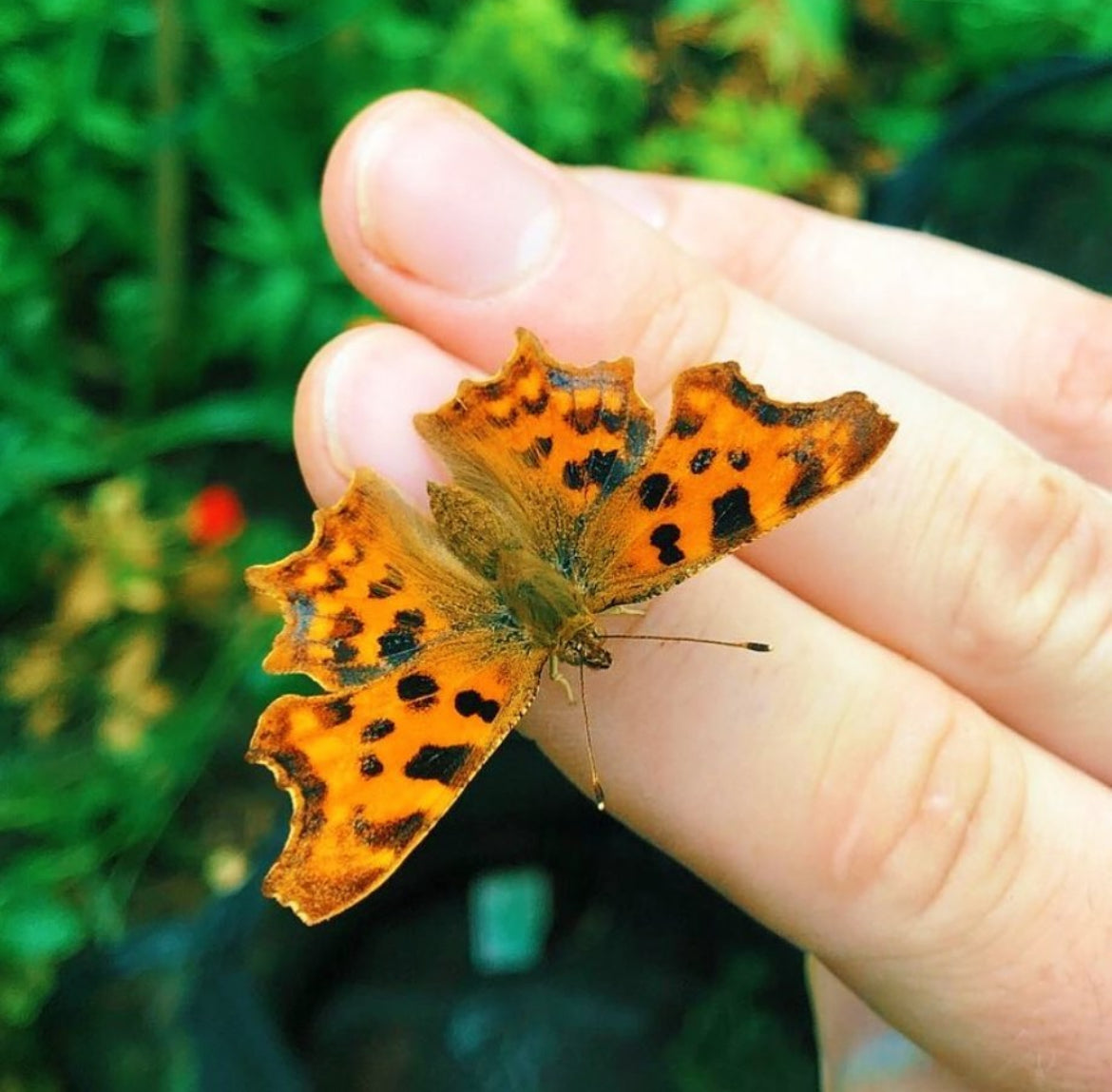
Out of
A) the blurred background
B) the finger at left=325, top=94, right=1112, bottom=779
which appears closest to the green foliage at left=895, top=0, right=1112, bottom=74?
the blurred background

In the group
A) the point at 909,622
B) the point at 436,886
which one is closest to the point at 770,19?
the point at 909,622

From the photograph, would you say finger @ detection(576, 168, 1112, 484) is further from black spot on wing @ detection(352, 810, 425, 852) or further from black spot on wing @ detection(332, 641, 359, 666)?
black spot on wing @ detection(352, 810, 425, 852)

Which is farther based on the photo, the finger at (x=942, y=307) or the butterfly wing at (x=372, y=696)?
the finger at (x=942, y=307)

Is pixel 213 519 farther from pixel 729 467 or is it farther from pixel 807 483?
pixel 807 483

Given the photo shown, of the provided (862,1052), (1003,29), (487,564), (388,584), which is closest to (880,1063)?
(862,1052)

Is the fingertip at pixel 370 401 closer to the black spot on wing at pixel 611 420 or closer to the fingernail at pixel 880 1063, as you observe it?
the black spot on wing at pixel 611 420

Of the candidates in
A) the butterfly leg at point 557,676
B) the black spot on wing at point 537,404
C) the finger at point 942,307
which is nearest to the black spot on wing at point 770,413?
the black spot on wing at point 537,404

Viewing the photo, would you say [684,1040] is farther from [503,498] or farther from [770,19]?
[770,19]

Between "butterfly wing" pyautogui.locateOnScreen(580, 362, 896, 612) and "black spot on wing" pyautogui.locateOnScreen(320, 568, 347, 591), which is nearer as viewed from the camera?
"butterfly wing" pyautogui.locateOnScreen(580, 362, 896, 612)
